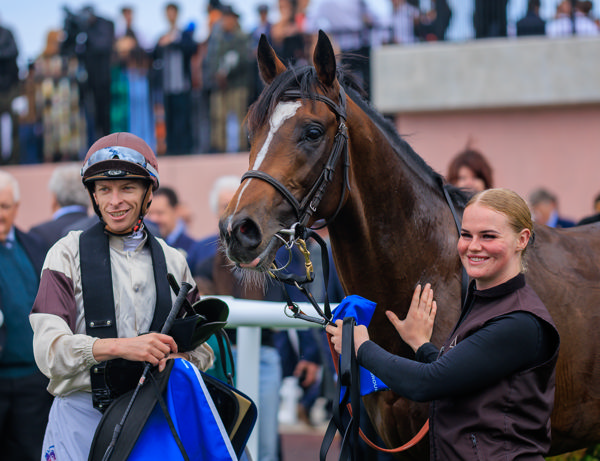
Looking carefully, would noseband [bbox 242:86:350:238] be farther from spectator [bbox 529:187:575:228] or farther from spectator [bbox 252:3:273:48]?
spectator [bbox 252:3:273:48]

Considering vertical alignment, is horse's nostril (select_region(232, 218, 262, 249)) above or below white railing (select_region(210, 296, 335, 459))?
above

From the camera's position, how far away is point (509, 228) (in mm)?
1945

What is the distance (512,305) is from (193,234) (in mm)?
7969

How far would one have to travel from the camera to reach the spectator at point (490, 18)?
884 centimetres

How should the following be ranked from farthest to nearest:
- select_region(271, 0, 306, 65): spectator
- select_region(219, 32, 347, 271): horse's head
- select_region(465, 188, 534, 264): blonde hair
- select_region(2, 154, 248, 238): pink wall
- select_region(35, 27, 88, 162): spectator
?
select_region(35, 27, 88, 162): spectator < select_region(2, 154, 248, 238): pink wall < select_region(271, 0, 306, 65): spectator < select_region(219, 32, 347, 271): horse's head < select_region(465, 188, 534, 264): blonde hair

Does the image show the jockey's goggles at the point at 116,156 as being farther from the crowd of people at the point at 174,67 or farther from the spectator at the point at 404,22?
the spectator at the point at 404,22

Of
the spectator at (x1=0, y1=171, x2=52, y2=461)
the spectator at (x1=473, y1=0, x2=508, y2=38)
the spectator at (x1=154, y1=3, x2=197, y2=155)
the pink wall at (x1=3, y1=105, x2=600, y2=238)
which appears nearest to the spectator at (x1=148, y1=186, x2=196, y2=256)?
the spectator at (x1=0, y1=171, x2=52, y2=461)

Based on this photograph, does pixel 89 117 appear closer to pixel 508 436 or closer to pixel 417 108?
pixel 417 108

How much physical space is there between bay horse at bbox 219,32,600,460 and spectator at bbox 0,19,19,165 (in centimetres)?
927

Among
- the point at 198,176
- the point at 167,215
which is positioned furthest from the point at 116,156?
the point at 198,176

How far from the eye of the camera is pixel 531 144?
8516 millimetres

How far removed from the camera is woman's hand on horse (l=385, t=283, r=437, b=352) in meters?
2.42

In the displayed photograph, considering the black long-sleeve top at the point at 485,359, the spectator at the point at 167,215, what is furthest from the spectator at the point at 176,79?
the black long-sleeve top at the point at 485,359

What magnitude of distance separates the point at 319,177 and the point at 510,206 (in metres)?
0.69
